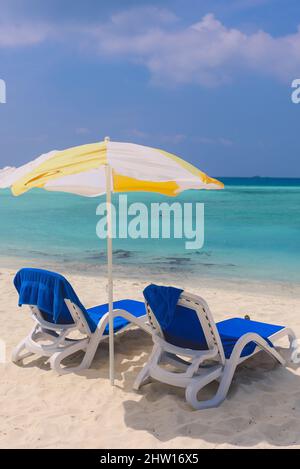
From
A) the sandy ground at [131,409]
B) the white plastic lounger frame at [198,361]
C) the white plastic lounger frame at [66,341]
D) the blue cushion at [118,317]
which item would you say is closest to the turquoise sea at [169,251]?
the blue cushion at [118,317]

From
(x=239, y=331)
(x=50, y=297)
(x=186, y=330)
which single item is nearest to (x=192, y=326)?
(x=186, y=330)

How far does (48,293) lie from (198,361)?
→ 1.49 metres

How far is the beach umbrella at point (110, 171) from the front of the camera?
3760 millimetres

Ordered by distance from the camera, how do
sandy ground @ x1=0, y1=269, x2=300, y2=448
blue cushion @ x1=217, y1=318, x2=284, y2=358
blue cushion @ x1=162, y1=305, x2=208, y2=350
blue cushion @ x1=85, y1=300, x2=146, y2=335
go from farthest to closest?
blue cushion @ x1=85, y1=300, x2=146, y2=335, blue cushion @ x1=217, y1=318, x2=284, y2=358, blue cushion @ x1=162, y1=305, x2=208, y2=350, sandy ground @ x1=0, y1=269, x2=300, y2=448

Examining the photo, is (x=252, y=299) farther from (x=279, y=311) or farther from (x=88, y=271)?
(x=88, y=271)

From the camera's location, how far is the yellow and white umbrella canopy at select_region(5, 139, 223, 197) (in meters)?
3.76

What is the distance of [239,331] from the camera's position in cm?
486

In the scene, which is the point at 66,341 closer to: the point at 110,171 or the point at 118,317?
the point at 118,317

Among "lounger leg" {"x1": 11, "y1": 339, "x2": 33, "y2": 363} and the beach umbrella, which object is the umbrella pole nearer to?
the beach umbrella

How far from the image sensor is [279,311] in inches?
281

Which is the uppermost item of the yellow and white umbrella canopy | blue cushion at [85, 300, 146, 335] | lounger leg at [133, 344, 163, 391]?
the yellow and white umbrella canopy

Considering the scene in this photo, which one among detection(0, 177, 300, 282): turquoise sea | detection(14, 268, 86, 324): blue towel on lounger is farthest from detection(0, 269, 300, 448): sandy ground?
detection(0, 177, 300, 282): turquoise sea

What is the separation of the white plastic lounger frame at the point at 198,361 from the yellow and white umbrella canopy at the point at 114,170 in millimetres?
948

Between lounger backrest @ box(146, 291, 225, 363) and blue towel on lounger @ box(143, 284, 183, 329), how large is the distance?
0.06 metres
